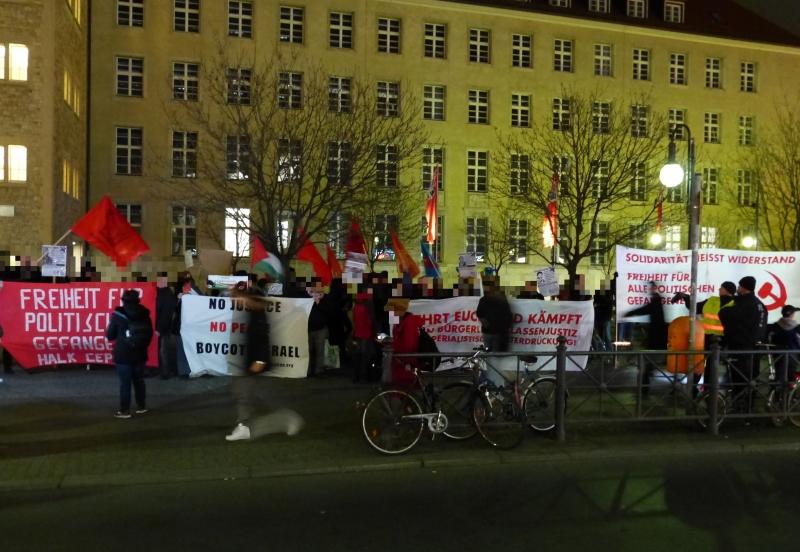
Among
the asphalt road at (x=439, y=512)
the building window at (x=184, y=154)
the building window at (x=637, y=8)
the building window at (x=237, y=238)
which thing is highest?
the building window at (x=637, y=8)

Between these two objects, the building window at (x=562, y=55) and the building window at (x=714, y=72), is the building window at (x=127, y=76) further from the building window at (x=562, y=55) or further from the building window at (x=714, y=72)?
the building window at (x=714, y=72)

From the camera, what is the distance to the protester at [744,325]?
381 inches

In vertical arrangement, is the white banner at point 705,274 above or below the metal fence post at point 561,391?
above

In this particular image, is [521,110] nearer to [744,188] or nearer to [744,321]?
[744,188]

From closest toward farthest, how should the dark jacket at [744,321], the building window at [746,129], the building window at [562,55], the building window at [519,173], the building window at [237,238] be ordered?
the dark jacket at [744,321] < the building window at [237,238] < the building window at [519,173] < the building window at [562,55] < the building window at [746,129]

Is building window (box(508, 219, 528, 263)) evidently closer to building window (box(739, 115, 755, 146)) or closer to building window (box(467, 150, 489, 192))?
building window (box(467, 150, 489, 192))

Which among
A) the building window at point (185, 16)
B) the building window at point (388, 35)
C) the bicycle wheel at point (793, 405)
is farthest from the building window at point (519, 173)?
the bicycle wheel at point (793, 405)

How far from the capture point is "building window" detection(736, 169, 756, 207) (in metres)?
43.2

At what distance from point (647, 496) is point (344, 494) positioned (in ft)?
8.97

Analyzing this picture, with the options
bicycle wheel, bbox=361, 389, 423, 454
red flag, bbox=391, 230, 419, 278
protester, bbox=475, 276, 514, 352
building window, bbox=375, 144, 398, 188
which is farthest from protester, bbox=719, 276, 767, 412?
building window, bbox=375, 144, 398, 188

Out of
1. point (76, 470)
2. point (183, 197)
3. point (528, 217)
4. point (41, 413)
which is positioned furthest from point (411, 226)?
point (76, 470)

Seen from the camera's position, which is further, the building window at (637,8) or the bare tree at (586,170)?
the building window at (637,8)

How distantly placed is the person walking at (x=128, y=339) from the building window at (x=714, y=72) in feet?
140

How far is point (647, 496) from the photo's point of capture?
22.7 feet
